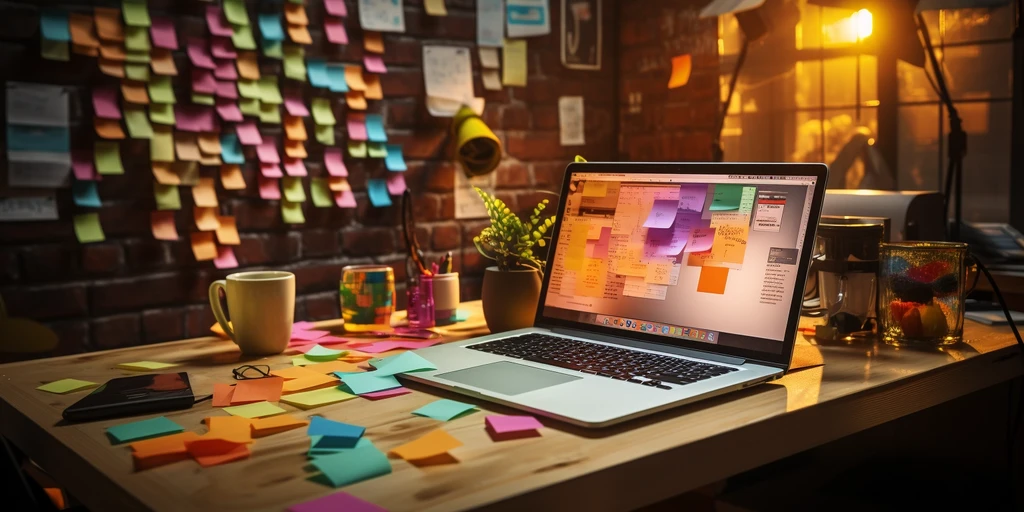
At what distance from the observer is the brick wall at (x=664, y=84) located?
9.20ft

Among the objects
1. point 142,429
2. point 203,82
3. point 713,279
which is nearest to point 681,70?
point 203,82

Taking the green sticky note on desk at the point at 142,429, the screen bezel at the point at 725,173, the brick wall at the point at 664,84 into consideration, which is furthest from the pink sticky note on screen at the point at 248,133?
the green sticky note on desk at the point at 142,429

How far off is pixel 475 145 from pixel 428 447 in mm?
1955

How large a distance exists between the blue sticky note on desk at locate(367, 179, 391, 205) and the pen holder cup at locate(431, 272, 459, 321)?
1048 mm

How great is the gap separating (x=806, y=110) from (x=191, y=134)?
188 centimetres

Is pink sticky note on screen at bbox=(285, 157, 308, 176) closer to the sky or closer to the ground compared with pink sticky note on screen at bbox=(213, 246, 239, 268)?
closer to the sky

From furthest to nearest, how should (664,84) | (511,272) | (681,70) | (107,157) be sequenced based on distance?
(664,84)
(681,70)
(107,157)
(511,272)

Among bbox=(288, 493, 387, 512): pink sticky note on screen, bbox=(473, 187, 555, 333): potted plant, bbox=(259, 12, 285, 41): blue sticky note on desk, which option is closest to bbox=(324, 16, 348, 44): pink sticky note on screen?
bbox=(259, 12, 285, 41): blue sticky note on desk

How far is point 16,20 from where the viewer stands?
1901 mm

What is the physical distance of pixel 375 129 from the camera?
249cm

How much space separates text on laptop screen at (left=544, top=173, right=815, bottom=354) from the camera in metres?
1.08

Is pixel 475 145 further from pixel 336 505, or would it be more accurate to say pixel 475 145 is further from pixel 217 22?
pixel 336 505

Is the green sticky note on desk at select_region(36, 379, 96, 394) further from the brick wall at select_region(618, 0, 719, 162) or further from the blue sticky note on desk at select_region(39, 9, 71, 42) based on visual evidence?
the brick wall at select_region(618, 0, 719, 162)

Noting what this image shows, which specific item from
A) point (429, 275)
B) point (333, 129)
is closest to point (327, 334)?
point (429, 275)
